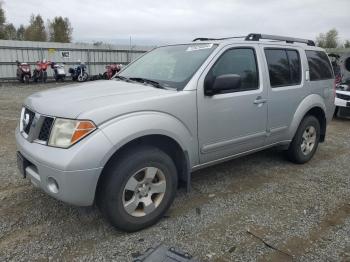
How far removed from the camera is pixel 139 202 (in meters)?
3.15

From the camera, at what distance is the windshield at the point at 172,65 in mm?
3569

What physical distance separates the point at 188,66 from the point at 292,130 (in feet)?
6.48

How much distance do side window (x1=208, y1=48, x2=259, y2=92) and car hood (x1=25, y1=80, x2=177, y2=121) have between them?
2.37 ft

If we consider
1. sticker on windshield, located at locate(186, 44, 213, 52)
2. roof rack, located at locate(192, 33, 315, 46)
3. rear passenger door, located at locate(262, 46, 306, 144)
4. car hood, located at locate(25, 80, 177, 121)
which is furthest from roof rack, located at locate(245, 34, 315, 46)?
car hood, located at locate(25, 80, 177, 121)

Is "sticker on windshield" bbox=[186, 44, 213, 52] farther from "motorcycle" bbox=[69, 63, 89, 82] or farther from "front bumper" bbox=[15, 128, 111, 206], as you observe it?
"motorcycle" bbox=[69, 63, 89, 82]

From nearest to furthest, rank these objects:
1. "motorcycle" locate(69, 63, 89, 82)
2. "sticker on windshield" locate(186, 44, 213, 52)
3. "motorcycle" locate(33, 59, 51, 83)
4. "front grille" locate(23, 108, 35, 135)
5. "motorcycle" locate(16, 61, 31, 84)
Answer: "front grille" locate(23, 108, 35, 135) < "sticker on windshield" locate(186, 44, 213, 52) < "motorcycle" locate(16, 61, 31, 84) < "motorcycle" locate(33, 59, 51, 83) < "motorcycle" locate(69, 63, 89, 82)

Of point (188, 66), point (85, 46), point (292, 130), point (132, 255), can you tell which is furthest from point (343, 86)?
point (85, 46)

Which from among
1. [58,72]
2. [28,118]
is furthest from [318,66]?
[58,72]

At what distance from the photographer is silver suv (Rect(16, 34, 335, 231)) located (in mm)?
2745

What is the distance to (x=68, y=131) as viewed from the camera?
273 cm

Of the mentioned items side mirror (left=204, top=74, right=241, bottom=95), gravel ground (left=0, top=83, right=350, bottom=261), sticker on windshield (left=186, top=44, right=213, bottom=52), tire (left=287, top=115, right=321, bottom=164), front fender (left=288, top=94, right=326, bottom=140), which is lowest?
gravel ground (left=0, top=83, right=350, bottom=261)

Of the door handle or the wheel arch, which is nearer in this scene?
the wheel arch

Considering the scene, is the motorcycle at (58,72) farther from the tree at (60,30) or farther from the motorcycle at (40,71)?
the tree at (60,30)

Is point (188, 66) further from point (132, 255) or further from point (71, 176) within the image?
point (132, 255)
